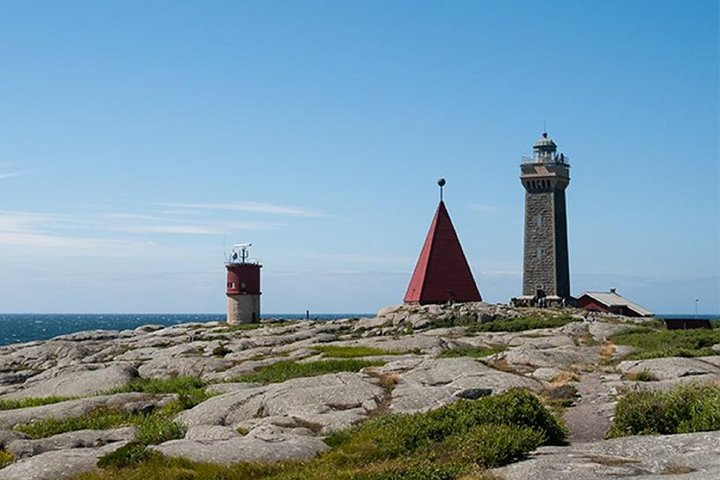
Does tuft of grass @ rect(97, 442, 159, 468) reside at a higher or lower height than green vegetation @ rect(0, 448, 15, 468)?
higher

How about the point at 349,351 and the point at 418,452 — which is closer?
the point at 418,452

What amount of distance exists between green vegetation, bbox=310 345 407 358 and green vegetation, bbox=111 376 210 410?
7.88 m

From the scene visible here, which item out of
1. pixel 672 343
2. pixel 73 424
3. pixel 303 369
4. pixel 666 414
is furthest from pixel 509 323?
pixel 666 414

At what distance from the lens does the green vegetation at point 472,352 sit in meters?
36.3

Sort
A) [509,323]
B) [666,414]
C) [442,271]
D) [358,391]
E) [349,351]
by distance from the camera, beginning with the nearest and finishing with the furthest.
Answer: [666,414] < [358,391] < [349,351] < [509,323] < [442,271]

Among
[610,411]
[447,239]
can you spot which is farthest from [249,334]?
[610,411]

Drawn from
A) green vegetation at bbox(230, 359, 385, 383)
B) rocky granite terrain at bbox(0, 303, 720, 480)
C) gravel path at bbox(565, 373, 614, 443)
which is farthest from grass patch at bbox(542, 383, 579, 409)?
green vegetation at bbox(230, 359, 385, 383)

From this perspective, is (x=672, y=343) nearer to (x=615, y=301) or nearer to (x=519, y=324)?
(x=519, y=324)

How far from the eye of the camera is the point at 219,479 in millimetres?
15953

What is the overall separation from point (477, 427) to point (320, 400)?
26.9 ft

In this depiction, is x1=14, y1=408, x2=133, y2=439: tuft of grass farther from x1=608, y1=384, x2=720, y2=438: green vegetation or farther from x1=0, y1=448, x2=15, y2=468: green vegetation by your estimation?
x1=608, y1=384, x2=720, y2=438: green vegetation

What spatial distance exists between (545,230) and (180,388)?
2210 inches

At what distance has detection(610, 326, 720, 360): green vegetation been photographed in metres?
32.0

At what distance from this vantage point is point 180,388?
3191 cm
